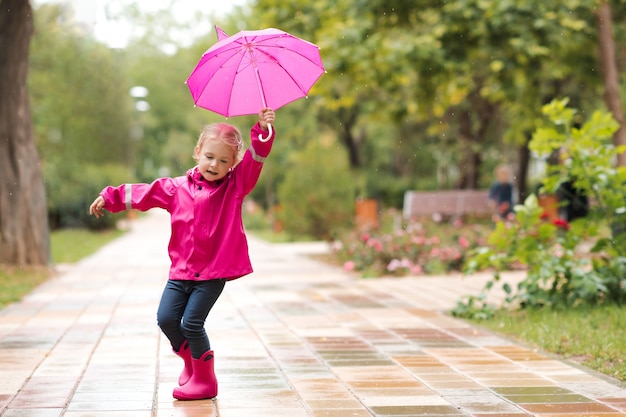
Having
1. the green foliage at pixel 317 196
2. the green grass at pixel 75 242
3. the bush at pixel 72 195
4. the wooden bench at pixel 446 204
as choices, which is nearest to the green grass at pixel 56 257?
the green grass at pixel 75 242

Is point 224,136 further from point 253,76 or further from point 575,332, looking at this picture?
point 575,332

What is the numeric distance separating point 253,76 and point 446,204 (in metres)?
18.5

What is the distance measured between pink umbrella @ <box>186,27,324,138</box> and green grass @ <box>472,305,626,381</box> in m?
2.83

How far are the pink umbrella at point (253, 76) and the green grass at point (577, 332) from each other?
9.27 ft

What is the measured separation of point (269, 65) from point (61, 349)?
10.3ft

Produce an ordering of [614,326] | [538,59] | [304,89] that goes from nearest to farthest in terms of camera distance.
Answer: [304,89]
[614,326]
[538,59]

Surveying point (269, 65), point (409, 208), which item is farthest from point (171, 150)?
point (269, 65)

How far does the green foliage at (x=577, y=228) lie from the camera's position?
28.6ft

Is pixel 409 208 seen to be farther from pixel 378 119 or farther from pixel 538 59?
pixel 538 59

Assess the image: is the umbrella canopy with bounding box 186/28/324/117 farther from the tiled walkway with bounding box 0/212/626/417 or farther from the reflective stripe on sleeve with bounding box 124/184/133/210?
the tiled walkway with bounding box 0/212/626/417

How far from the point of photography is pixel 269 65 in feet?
18.3

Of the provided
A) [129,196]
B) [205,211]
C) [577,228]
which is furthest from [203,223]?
[577,228]

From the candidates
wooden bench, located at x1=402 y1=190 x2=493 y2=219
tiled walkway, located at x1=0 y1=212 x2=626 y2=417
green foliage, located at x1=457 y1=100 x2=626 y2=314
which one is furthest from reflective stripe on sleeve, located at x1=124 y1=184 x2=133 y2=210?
Result: wooden bench, located at x1=402 y1=190 x2=493 y2=219

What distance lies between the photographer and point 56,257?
A: 61.4ft
